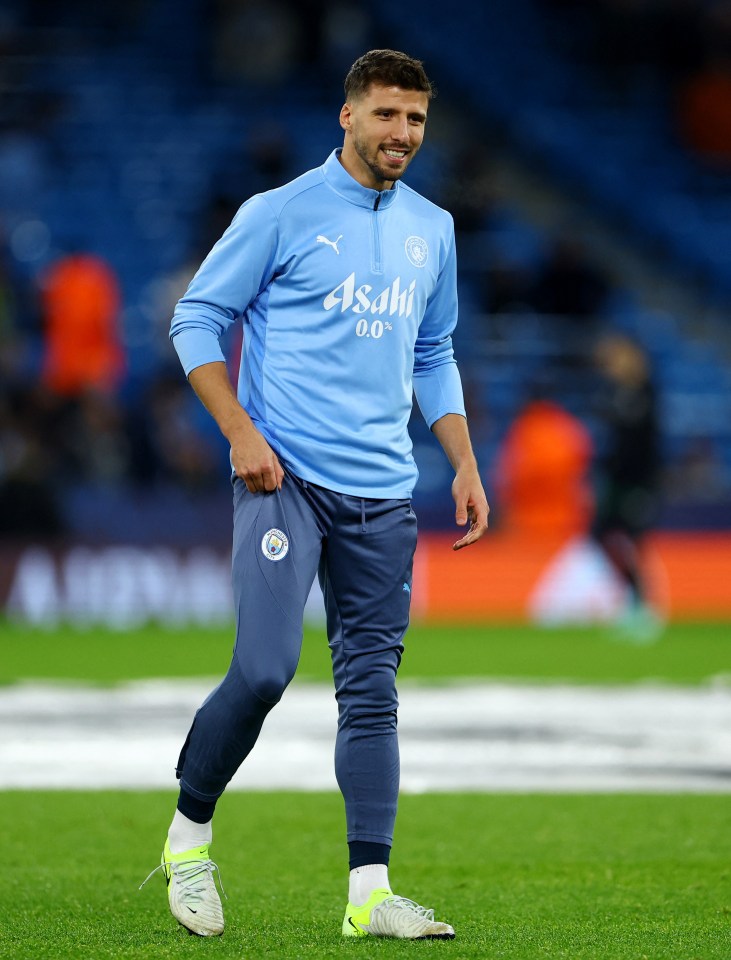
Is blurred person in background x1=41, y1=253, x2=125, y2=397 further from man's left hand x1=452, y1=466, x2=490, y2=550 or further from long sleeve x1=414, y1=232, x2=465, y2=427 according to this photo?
man's left hand x1=452, y1=466, x2=490, y2=550

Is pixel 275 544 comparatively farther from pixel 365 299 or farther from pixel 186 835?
pixel 186 835

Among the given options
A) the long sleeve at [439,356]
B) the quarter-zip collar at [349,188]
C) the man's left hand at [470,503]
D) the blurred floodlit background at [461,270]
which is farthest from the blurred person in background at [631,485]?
the quarter-zip collar at [349,188]

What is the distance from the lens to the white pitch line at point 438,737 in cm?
742

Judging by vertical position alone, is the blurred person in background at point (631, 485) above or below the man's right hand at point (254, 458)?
above

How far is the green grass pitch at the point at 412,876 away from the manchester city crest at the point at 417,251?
182cm

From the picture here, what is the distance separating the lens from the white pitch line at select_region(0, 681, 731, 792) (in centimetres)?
742

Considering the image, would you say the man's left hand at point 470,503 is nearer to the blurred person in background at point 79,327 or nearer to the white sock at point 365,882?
the white sock at point 365,882

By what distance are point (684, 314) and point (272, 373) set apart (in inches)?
678

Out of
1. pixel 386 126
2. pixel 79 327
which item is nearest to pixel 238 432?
pixel 386 126

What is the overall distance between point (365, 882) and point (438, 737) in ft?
12.9

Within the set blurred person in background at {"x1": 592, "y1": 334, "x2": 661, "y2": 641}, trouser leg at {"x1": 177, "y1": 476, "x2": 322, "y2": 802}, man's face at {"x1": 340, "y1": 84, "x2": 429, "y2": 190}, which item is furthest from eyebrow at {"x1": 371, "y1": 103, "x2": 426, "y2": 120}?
blurred person in background at {"x1": 592, "y1": 334, "x2": 661, "y2": 641}

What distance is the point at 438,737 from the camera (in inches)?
337

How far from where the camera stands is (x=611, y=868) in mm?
5656

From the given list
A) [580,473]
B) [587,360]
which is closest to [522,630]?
[580,473]
